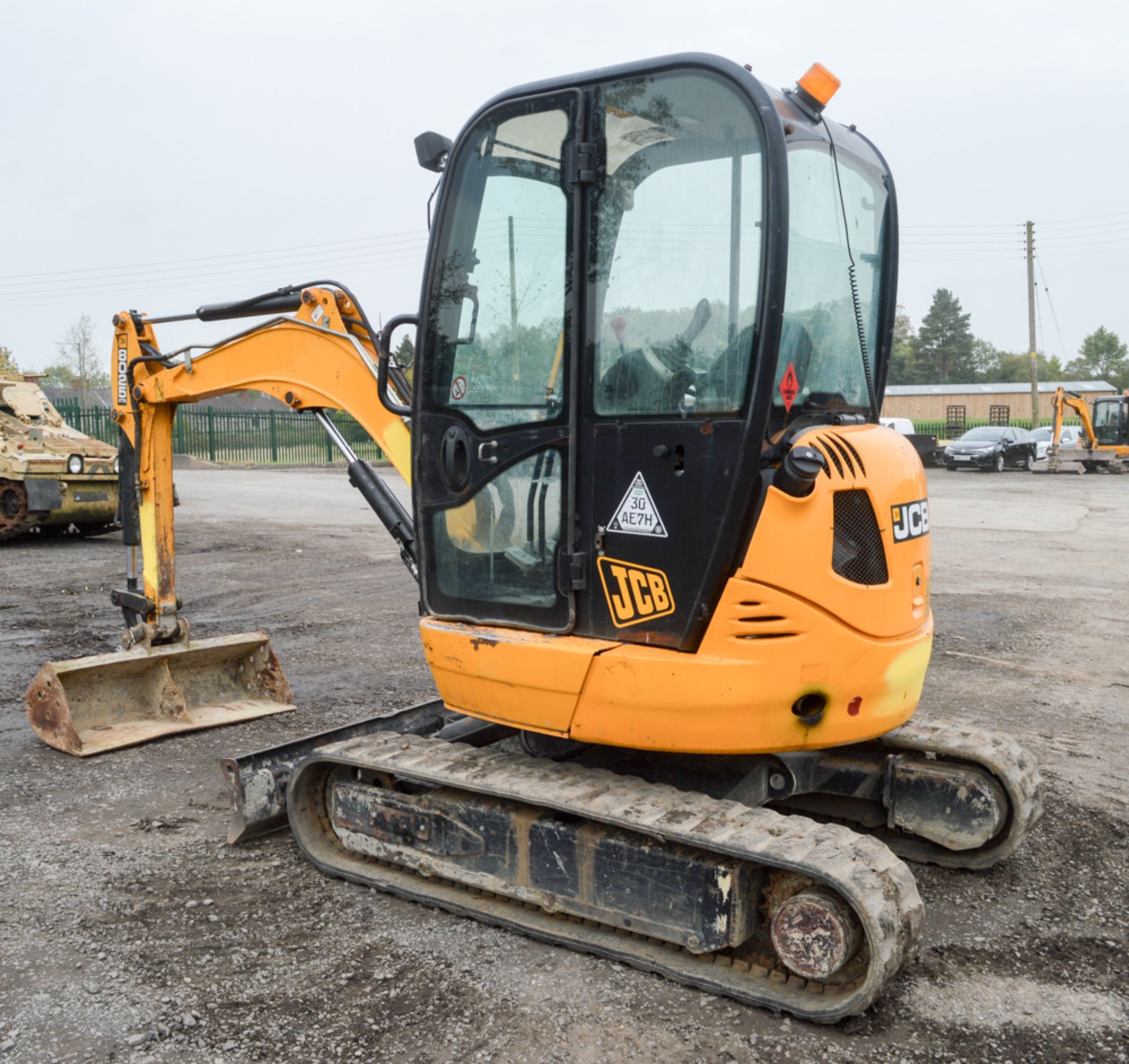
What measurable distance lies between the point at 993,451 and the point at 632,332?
30.1m

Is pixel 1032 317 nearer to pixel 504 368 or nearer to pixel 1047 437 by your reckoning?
pixel 1047 437

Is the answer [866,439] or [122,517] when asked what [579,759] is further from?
[122,517]

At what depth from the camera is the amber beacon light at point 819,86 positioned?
3627mm

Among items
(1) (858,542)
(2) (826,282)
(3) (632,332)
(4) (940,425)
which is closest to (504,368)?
(3) (632,332)

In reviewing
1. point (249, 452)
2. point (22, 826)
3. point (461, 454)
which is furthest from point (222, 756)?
point (249, 452)

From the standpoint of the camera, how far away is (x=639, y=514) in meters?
3.59

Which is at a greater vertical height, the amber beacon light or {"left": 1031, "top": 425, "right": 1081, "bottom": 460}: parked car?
the amber beacon light

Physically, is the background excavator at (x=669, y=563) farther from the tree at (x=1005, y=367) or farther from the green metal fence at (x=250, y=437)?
the tree at (x=1005, y=367)

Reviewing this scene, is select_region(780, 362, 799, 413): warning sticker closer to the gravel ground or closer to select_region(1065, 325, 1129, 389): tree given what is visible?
the gravel ground

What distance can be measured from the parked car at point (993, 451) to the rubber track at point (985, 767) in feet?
93.9

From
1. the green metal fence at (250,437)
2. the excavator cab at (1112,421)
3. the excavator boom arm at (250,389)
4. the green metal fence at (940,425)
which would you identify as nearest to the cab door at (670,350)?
the excavator boom arm at (250,389)

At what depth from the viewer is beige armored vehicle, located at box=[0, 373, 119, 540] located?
13.8m

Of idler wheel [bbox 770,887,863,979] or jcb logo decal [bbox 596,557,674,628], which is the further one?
jcb logo decal [bbox 596,557,674,628]

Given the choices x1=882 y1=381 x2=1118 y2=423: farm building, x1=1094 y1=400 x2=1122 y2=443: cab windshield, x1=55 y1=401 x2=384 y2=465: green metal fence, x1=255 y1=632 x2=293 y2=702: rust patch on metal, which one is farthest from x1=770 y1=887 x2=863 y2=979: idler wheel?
x1=882 y1=381 x2=1118 y2=423: farm building
